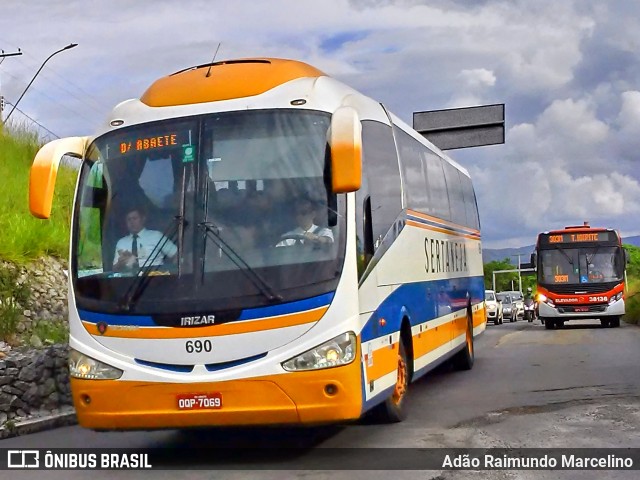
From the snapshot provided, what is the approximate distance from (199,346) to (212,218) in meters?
1.06

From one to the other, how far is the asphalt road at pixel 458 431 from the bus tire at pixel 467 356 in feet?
2.32

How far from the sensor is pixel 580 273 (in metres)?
33.2

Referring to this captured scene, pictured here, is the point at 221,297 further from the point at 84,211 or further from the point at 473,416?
the point at 473,416

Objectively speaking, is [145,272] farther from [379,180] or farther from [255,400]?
[379,180]

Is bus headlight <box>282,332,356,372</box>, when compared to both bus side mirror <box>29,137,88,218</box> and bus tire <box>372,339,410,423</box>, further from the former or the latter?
bus side mirror <box>29,137,88,218</box>

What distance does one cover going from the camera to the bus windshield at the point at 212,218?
8.20 metres

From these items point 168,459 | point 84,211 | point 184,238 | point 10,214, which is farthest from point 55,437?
point 10,214

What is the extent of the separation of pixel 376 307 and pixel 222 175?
1876 millimetres

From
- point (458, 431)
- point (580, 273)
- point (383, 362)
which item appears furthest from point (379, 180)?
point (580, 273)

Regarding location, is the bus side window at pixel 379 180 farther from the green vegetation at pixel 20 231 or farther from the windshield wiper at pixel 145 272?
the green vegetation at pixel 20 231

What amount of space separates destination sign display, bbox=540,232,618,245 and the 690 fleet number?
26.9 m

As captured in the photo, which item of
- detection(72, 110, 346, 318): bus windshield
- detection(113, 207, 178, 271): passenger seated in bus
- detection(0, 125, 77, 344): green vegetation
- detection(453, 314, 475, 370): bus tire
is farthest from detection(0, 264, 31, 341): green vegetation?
detection(113, 207, 178, 271): passenger seated in bus

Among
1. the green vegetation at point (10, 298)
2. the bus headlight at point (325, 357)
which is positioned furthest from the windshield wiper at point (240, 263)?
the green vegetation at point (10, 298)

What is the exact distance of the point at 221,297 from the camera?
814cm
